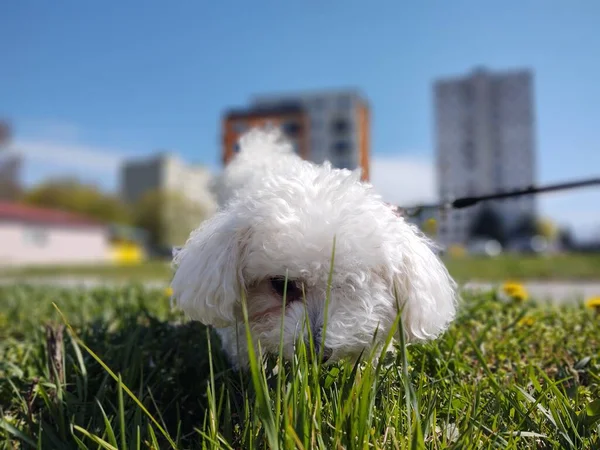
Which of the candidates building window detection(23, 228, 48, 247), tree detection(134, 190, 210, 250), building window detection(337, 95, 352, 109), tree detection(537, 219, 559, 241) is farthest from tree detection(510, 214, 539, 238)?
building window detection(23, 228, 48, 247)

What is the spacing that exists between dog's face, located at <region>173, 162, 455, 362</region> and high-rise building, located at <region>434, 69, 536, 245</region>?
343 ft

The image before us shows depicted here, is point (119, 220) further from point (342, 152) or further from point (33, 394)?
point (33, 394)

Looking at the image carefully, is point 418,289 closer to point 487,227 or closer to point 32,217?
point 32,217

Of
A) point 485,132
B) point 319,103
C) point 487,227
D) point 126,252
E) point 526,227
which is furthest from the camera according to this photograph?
point 485,132

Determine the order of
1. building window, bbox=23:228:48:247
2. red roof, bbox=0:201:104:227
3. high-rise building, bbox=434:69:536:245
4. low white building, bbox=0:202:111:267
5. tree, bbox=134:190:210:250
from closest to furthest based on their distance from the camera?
low white building, bbox=0:202:111:267
red roof, bbox=0:201:104:227
building window, bbox=23:228:48:247
tree, bbox=134:190:210:250
high-rise building, bbox=434:69:536:245

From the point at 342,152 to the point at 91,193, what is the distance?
37.5 m

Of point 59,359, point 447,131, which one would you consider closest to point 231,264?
point 59,359

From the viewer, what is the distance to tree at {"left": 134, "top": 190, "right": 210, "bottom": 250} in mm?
59469

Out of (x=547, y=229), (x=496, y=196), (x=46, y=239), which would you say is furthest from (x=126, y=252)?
(x=547, y=229)

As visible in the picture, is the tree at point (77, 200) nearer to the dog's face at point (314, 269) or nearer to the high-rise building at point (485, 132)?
the dog's face at point (314, 269)

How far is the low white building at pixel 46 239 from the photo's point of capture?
35.4 meters

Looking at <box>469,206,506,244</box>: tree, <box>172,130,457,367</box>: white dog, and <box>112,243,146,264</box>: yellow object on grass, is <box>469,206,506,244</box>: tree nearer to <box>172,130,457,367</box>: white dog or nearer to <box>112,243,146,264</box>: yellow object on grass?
<box>112,243,146,264</box>: yellow object on grass

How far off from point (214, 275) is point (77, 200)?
6270 cm

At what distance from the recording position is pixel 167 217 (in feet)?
196
